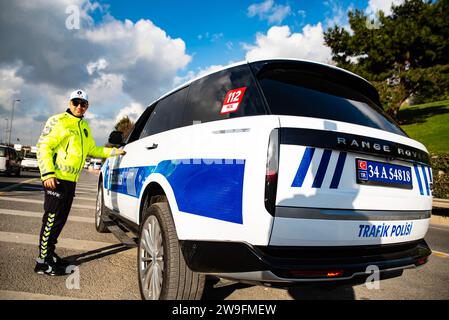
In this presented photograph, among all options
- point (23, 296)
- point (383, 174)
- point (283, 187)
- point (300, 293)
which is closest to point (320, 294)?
point (300, 293)

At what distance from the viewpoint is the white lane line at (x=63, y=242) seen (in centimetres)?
379

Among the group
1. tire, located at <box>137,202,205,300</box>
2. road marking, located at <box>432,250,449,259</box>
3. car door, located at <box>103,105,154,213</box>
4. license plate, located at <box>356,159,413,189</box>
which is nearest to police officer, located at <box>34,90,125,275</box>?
car door, located at <box>103,105,154,213</box>

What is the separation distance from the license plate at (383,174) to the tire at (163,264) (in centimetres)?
119

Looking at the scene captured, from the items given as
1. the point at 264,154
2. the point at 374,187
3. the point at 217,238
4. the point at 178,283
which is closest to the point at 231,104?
the point at 264,154

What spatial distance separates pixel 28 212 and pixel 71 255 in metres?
2.88

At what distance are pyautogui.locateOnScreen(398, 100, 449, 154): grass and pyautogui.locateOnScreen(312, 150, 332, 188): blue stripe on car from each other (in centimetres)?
2389

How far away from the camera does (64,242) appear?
3.97m

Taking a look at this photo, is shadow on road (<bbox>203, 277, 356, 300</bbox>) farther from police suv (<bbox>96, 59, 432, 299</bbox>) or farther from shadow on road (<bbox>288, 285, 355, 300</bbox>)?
police suv (<bbox>96, 59, 432, 299</bbox>)

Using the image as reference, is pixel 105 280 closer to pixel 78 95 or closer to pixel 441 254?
pixel 78 95

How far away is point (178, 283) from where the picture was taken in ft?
6.47

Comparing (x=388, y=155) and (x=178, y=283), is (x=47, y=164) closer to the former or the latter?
(x=178, y=283)

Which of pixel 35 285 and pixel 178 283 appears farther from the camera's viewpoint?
pixel 35 285

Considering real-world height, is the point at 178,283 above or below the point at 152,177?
below

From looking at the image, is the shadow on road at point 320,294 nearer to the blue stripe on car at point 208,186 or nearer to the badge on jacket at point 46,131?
the blue stripe on car at point 208,186
